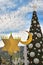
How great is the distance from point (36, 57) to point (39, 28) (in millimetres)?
1395

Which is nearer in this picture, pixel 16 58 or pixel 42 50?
pixel 16 58

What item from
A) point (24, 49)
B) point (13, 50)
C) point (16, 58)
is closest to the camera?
point (13, 50)

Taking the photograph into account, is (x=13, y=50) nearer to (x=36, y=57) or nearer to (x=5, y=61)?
(x=5, y=61)

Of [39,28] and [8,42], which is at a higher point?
[8,42]

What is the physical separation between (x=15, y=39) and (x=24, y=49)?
114 inches

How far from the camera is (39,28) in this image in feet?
54.9

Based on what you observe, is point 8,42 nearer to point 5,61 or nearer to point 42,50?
point 5,61

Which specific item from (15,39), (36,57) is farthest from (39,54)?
(15,39)

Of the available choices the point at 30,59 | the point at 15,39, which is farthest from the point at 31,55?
the point at 15,39

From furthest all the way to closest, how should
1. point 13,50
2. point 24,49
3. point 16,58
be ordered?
point 24,49
point 16,58
point 13,50

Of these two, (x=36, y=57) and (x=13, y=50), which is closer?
(x=13, y=50)

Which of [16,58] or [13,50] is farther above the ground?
[13,50]

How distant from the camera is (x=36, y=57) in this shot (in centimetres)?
1612

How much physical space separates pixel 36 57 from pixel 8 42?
3.29 meters
